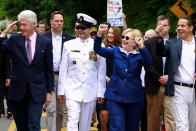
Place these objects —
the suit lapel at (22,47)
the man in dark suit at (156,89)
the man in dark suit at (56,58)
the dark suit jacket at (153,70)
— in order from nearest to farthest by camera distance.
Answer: the suit lapel at (22,47) < the man in dark suit at (156,89) < the dark suit jacket at (153,70) < the man in dark suit at (56,58)

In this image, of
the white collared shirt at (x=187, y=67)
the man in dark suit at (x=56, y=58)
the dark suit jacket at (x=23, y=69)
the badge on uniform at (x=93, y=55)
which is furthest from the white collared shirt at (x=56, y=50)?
the white collared shirt at (x=187, y=67)

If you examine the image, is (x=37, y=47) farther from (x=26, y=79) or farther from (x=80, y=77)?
(x=80, y=77)

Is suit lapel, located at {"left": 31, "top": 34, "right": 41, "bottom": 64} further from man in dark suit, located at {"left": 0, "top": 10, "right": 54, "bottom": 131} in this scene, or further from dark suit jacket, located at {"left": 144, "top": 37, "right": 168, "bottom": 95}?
dark suit jacket, located at {"left": 144, "top": 37, "right": 168, "bottom": 95}

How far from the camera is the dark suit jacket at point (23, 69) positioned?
23.0ft

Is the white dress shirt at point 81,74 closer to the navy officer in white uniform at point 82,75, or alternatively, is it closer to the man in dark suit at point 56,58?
the navy officer in white uniform at point 82,75

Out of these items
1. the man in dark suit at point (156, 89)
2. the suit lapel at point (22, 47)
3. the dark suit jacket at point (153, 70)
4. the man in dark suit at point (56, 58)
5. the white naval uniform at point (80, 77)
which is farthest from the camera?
the man in dark suit at point (56, 58)

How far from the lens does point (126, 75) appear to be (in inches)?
279

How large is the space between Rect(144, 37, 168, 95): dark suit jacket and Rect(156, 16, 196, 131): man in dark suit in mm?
792

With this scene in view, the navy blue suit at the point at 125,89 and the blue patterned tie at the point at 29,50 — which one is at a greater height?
the blue patterned tie at the point at 29,50

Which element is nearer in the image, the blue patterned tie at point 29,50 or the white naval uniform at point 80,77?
the blue patterned tie at point 29,50

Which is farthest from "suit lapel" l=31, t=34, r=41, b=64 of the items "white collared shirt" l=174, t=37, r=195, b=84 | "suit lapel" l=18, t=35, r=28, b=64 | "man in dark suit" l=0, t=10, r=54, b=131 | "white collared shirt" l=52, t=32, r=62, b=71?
"white collared shirt" l=174, t=37, r=195, b=84

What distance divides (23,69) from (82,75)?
92 cm

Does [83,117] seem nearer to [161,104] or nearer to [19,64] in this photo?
[19,64]

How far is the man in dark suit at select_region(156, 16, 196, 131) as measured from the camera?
7426 mm
